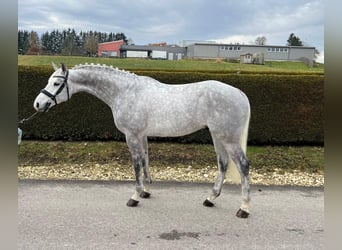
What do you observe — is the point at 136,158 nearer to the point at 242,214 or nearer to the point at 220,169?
the point at 220,169

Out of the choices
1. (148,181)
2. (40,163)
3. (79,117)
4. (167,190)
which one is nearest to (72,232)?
(148,181)

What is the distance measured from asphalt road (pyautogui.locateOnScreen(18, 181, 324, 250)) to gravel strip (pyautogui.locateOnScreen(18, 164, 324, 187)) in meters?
0.35

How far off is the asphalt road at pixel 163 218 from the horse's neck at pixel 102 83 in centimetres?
147

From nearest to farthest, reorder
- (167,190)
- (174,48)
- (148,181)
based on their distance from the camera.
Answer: (148,181)
(167,190)
(174,48)

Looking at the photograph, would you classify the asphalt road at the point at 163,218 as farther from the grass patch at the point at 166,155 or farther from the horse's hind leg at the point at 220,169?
the grass patch at the point at 166,155

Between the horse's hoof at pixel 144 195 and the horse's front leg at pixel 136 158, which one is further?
the horse's hoof at pixel 144 195

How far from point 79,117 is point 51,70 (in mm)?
1216

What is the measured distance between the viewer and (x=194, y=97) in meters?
3.94

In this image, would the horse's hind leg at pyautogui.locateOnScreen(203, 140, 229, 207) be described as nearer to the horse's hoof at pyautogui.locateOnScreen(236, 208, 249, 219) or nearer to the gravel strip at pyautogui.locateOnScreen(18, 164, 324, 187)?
the horse's hoof at pyautogui.locateOnScreen(236, 208, 249, 219)

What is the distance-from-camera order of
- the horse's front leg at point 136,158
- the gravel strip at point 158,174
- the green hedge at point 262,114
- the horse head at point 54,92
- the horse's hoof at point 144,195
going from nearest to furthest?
the horse head at point 54,92, the horse's front leg at point 136,158, the horse's hoof at point 144,195, the gravel strip at point 158,174, the green hedge at point 262,114

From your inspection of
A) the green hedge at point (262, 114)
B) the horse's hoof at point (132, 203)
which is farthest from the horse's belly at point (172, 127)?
the green hedge at point (262, 114)

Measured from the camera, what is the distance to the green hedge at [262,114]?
692 cm

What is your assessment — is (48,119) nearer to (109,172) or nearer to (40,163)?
(40,163)

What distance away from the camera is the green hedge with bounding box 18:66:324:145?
6.92m
